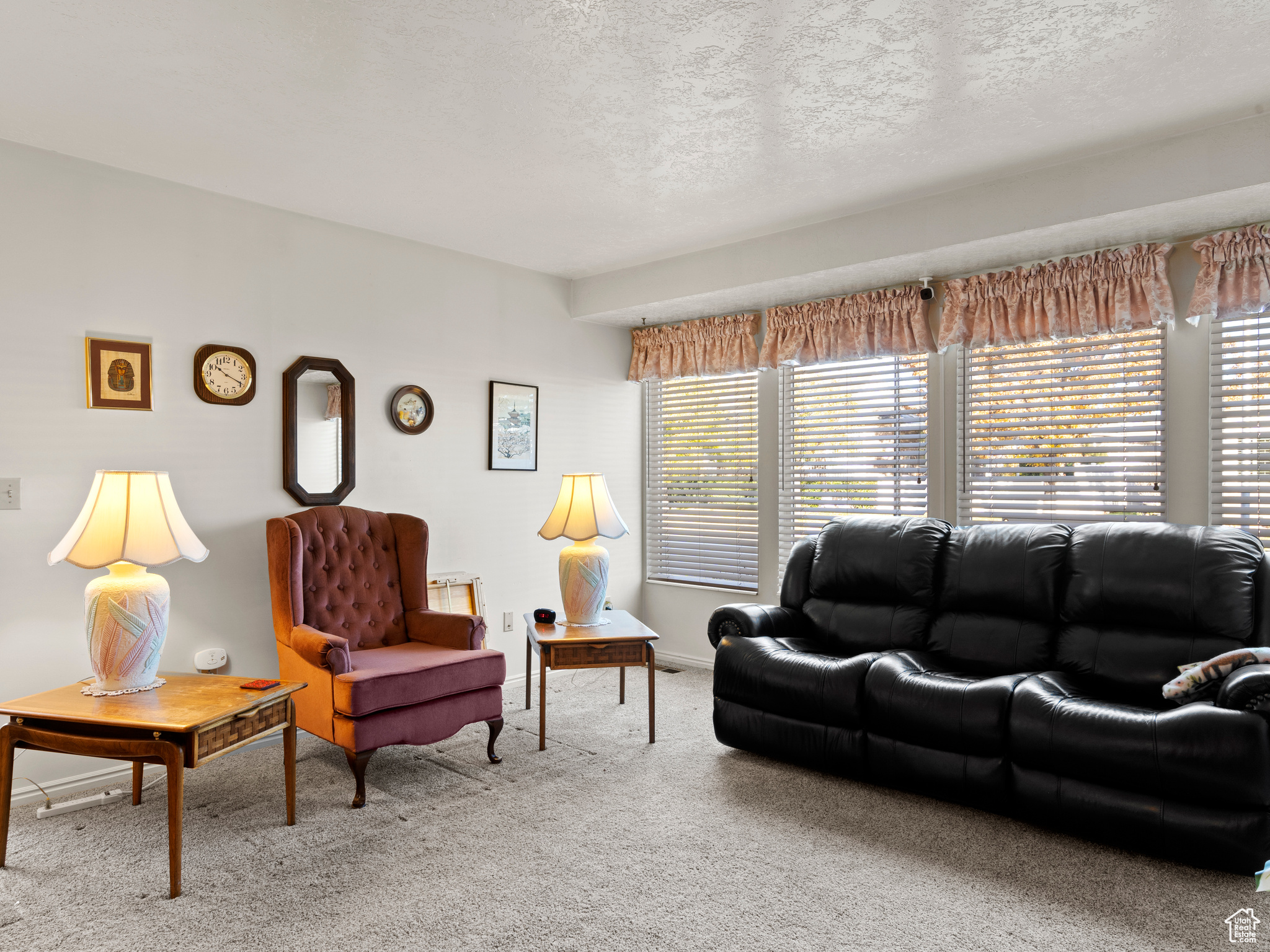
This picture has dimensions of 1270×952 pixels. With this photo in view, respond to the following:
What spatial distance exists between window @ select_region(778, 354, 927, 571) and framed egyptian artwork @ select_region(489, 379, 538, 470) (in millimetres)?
1599

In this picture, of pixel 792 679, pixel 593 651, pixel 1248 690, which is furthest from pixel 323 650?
pixel 1248 690

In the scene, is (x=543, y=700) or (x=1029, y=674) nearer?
(x=1029, y=674)

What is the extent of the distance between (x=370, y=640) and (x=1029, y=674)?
2.92 meters

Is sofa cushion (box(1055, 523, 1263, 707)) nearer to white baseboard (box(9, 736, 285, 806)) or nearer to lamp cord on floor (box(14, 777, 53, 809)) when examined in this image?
white baseboard (box(9, 736, 285, 806))

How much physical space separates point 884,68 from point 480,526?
10.7 ft

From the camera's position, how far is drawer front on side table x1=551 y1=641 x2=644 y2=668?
3627mm

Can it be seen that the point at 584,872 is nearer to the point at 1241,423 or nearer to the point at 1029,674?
the point at 1029,674

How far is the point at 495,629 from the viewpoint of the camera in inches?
189

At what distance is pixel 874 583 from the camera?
3811 millimetres

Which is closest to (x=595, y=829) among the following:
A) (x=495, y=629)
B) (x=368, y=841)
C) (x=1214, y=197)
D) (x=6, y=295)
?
(x=368, y=841)

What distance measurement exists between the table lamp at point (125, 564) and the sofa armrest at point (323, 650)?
1.75 feet

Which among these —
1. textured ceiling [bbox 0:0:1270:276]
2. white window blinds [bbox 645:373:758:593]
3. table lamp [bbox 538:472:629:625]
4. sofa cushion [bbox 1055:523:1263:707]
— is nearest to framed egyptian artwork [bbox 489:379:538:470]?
table lamp [bbox 538:472:629:625]

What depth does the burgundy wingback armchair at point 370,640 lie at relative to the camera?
10.2 feet

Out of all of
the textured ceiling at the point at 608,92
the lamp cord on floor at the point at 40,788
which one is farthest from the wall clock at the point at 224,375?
the lamp cord on floor at the point at 40,788
